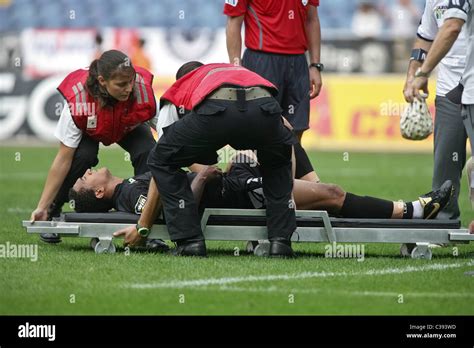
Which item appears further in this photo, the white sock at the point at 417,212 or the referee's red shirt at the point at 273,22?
the referee's red shirt at the point at 273,22

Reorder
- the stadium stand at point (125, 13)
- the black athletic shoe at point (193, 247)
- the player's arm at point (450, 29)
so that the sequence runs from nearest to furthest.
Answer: the player's arm at point (450, 29), the black athletic shoe at point (193, 247), the stadium stand at point (125, 13)

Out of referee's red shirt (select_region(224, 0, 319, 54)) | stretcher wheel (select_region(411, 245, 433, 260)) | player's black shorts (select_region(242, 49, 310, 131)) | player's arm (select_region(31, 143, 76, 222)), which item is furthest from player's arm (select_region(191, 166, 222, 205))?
referee's red shirt (select_region(224, 0, 319, 54))

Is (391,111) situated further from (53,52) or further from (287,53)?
(287,53)

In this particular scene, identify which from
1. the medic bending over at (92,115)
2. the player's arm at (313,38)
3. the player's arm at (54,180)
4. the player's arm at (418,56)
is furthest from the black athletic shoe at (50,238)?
the player's arm at (418,56)

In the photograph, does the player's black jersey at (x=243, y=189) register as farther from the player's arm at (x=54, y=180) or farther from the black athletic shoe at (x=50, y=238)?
the black athletic shoe at (x=50, y=238)

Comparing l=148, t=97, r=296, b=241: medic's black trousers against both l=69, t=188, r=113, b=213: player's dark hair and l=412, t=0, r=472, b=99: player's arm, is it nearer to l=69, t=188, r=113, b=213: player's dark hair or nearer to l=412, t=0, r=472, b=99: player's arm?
l=69, t=188, r=113, b=213: player's dark hair

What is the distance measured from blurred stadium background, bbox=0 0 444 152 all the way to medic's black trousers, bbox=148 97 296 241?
1204cm

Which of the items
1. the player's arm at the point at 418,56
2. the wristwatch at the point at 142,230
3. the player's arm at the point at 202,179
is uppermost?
the player's arm at the point at 418,56

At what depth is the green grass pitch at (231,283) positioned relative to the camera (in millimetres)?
5742

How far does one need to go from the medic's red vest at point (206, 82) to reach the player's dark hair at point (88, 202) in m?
1.04

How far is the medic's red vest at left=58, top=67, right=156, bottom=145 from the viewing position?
7.92 meters

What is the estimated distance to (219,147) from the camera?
7156mm
